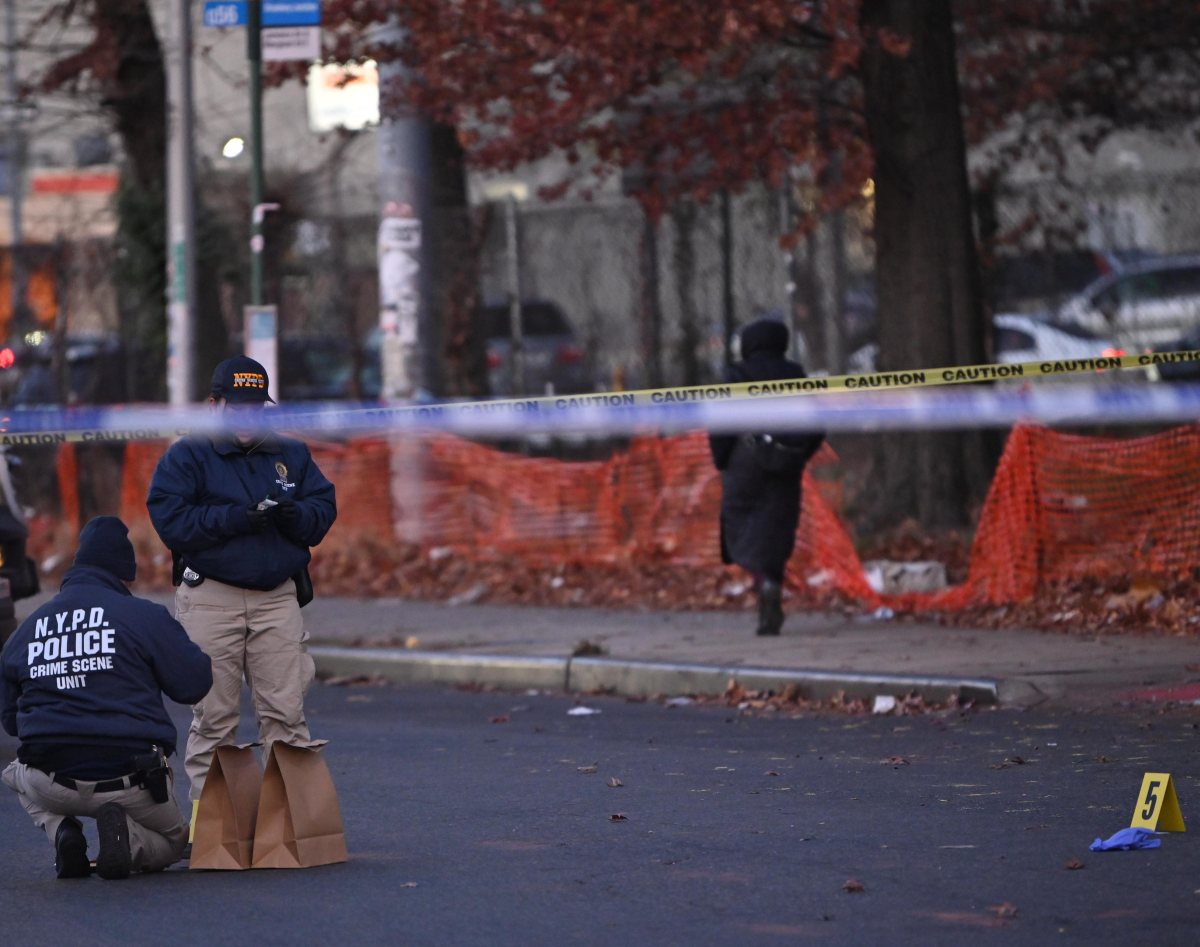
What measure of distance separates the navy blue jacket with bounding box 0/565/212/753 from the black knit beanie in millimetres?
45

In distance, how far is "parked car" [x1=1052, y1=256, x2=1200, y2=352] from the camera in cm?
2033

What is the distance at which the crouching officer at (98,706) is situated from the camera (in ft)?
22.9

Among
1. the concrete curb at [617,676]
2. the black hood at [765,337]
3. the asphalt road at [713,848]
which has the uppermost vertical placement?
the black hood at [765,337]

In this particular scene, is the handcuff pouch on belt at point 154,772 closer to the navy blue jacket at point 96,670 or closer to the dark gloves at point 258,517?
the navy blue jacket at point 96,670

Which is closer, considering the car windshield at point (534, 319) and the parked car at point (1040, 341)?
the parked car at point (1040, 341)

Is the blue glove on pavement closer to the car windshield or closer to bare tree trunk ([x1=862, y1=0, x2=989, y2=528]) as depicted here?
bare tree trunk ([x1=862, y1=0, x2=989, y2=528])

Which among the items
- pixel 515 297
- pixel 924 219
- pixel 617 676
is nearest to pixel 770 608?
pixel 617 676

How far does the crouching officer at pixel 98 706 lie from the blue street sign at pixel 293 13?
8.53 metres

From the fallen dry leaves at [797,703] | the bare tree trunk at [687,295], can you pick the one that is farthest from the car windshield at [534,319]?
the fallen dry leaves at [797,703]

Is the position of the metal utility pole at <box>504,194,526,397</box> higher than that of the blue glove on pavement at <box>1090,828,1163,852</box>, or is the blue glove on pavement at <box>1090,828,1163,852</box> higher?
the metal utility pole at <box>504,194,526,397</box>

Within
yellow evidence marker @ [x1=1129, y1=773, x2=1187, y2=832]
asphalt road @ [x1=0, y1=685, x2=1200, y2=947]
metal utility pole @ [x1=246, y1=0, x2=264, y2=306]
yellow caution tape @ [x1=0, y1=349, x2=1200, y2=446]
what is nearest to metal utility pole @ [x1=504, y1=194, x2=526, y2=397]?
metal utility pole @ [x1=246, y1=0, x2=264, y2=306]

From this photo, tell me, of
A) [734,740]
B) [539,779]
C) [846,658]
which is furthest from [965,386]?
[539,779]

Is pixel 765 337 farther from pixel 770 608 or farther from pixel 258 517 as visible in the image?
pixel 258 517

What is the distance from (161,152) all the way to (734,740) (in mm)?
13952
